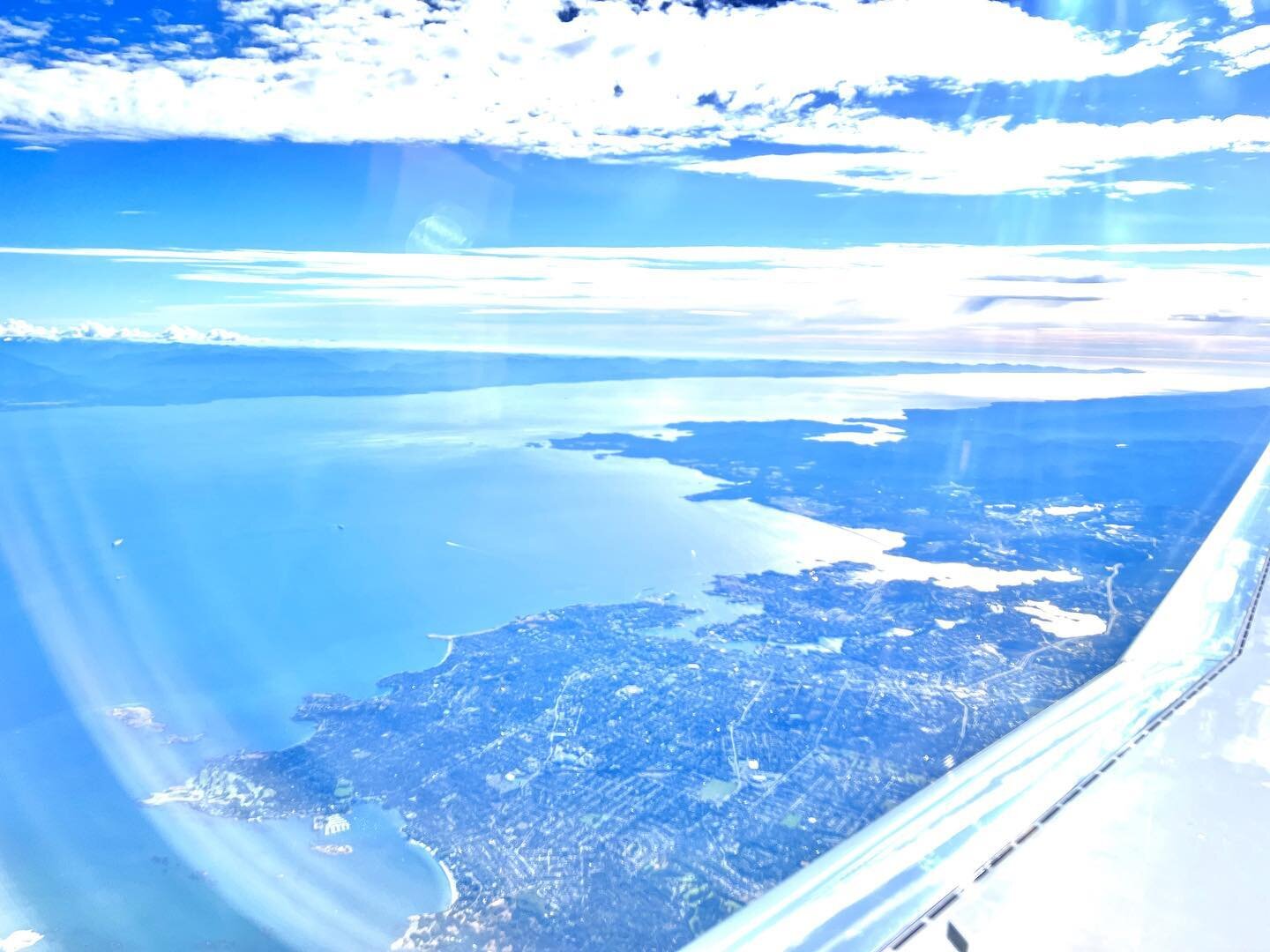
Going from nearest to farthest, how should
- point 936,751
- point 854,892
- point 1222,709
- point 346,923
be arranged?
point 854,892 → point 1222,709 → point 346,923 → point 936,751

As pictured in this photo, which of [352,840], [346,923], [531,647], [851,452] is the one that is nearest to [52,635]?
[531,647]

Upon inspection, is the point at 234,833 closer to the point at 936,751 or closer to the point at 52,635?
the point at 936,751

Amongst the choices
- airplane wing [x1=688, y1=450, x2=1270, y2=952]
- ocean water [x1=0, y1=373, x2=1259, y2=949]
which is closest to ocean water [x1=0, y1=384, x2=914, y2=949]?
ocean water [x1=0, y1=373, x2=1259, y2=949]

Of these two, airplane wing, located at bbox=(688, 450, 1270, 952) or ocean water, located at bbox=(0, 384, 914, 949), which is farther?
ocean water, located at bbox=(0, 384, 914, 949)

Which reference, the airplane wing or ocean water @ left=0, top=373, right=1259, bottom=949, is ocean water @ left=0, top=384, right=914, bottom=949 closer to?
ocean water @ left=0, top=373, right=1259, bottom=949

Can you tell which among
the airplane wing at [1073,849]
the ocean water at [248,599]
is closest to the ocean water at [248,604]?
the ocean water at [248,599]

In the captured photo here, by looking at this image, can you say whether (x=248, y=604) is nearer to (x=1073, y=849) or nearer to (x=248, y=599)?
(x=248, y=599)

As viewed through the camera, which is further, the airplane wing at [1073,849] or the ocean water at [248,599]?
the ocean water at [248,599]

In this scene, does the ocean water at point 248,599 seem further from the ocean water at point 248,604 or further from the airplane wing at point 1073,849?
the airplane wing at point 1073,849
